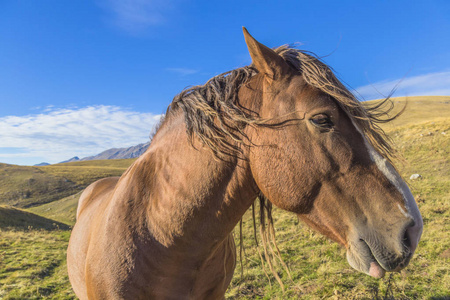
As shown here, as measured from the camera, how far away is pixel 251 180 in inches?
74.0

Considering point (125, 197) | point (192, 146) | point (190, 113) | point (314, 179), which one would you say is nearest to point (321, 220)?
point (314, 179)

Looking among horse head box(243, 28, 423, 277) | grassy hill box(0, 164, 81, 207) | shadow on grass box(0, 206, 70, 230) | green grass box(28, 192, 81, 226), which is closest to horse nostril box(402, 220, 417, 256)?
horse head box(243, 28, 423, 277)

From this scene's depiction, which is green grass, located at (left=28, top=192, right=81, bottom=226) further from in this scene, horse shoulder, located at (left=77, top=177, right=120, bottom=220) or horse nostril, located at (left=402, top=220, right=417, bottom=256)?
horse nostril, located at (left=402, top=220, right=417, bottom=256)

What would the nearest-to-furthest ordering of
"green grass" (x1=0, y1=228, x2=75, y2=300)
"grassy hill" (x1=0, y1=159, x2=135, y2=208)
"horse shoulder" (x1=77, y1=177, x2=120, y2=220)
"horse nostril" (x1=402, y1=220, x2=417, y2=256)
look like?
"horse nostril" (x1=402, y1=220, x2=417, y2=256) → "horse shoulder" (x1=77, y1=177, x2=120, y2=220) → "green grass" (x1=0, y1=228, x2=75, y2=300) → "grassy hill" (x1=0, y1=159, x2=135, y2=208)

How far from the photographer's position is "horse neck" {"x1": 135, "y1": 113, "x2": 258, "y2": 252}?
186cm

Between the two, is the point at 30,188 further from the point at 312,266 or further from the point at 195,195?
the point at 195,195

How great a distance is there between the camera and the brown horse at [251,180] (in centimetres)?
162

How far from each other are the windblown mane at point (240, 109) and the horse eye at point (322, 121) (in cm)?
14

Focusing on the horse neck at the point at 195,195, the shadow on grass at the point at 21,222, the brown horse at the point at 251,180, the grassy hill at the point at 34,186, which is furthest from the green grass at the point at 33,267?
the grassy hill at the point at 34,186

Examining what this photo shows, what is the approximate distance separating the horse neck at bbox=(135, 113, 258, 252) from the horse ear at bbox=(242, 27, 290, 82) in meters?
0.64

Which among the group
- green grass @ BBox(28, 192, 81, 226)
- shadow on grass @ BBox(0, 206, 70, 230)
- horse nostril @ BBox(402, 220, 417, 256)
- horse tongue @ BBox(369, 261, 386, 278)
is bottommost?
green grass @ BBox(28, 192, 81, 226)

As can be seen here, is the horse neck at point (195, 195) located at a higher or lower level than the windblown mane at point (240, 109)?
lower

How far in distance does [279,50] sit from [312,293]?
4567 mm

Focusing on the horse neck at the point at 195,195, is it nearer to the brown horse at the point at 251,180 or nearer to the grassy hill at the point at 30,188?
the brown horse at the point at 251,180
